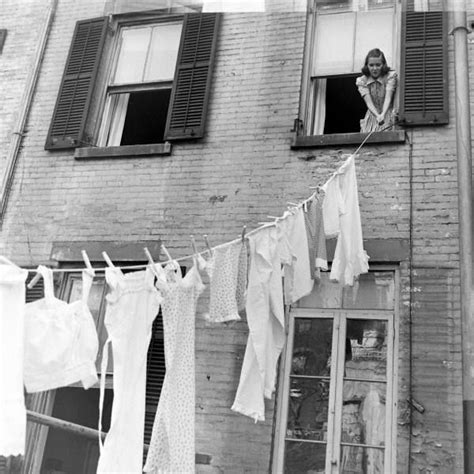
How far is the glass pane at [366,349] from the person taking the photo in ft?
18.7

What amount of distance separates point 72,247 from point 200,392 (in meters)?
2.23

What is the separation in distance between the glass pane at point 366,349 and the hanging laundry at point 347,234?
0.69 meters

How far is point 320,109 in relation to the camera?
7152mm

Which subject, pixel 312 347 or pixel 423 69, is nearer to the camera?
pixel 312 347

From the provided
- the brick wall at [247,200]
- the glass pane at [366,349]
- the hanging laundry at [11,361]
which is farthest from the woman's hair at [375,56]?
the hanging laundry at [11,361]

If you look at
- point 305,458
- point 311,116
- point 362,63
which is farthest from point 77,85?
point 305,458

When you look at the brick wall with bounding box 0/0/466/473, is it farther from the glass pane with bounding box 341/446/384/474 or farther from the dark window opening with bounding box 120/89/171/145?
the dark window opening with bounding box 120/89/171/145

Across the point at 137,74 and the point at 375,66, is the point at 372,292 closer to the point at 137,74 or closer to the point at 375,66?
the point at 375,66

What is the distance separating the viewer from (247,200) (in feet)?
21.6

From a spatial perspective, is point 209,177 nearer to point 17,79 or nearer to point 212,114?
point 212,114

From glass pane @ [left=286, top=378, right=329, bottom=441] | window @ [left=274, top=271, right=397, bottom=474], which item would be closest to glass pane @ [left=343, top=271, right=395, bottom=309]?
window @ [left=274, top=271, right=397, bottom=474]

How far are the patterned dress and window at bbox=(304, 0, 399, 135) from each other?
25 cm

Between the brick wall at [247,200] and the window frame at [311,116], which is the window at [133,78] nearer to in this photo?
the brick wall at [247,200]

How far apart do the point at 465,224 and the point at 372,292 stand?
1622mm
